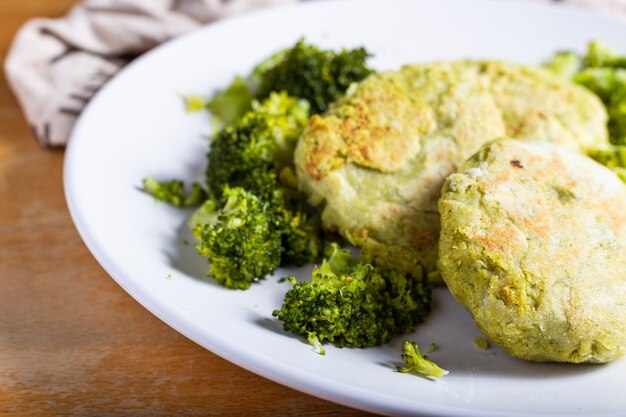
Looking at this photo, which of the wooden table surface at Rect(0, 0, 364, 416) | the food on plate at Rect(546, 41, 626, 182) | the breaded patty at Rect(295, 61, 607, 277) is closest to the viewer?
the wooden table surface at Rect(0, 0, 364, 416)

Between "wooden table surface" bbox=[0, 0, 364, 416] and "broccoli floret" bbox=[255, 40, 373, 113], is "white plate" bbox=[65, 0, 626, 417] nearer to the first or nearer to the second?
"wooden table surface" bbox=[0, 0, 364, 416]

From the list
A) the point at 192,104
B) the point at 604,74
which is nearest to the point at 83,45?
the point at 192,104

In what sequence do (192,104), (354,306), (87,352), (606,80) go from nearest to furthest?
(354,306) < (87,352) < (192,104) < (606,80)

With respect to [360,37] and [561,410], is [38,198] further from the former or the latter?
[561,410]

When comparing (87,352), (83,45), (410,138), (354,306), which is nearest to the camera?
(354,306)

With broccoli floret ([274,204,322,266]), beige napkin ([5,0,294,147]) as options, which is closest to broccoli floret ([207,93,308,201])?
broccoli floret ([274,204,322,266])

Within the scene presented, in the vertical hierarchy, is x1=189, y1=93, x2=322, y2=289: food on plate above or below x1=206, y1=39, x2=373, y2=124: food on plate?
below

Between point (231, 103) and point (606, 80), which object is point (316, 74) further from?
point (606, 80)
